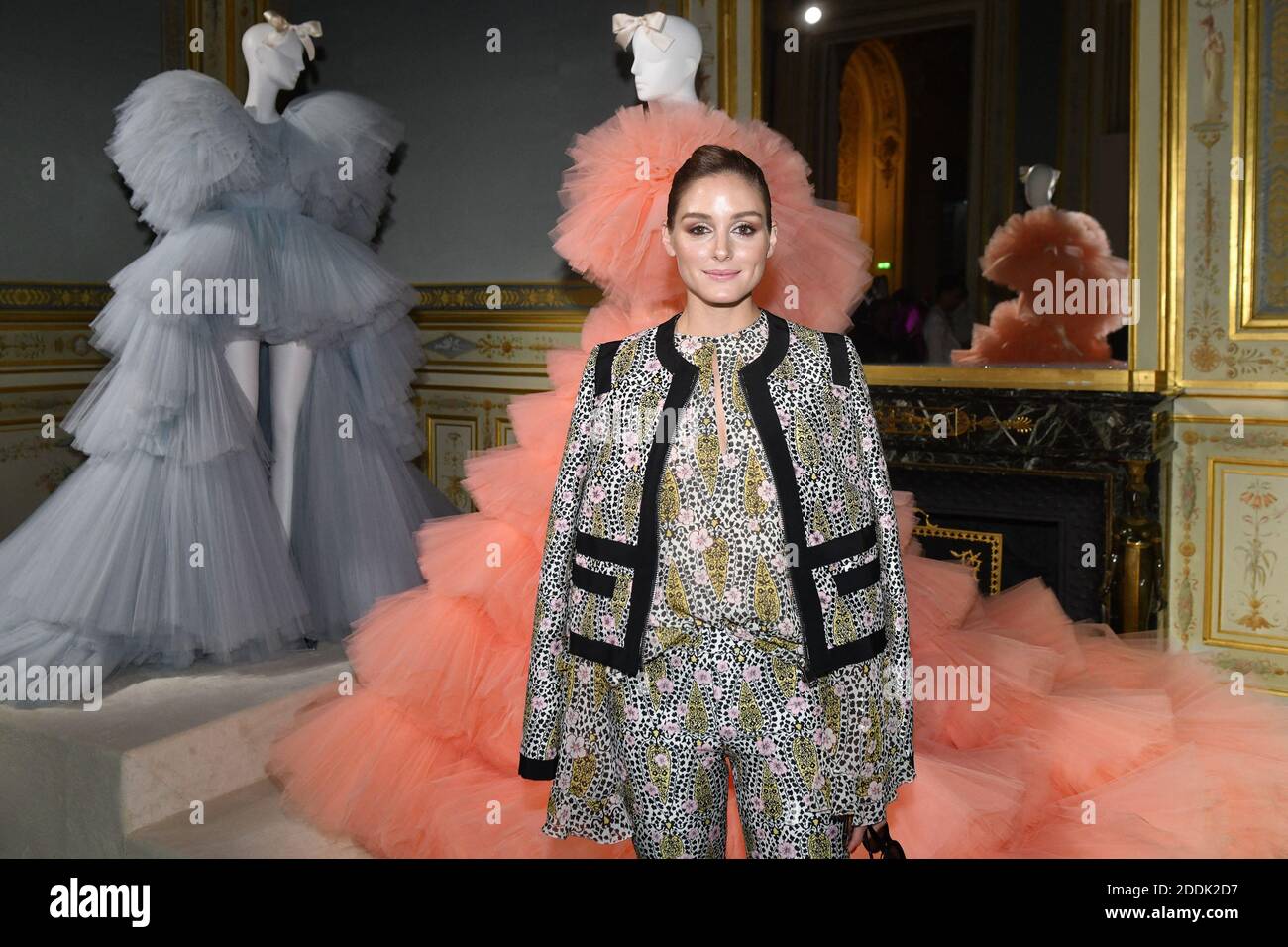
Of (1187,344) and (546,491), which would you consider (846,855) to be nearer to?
(546,491)

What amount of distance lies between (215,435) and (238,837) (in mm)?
1192

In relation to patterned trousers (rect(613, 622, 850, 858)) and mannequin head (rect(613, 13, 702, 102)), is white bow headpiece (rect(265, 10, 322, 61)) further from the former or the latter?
patterned trousers (rect(613, 622, 850, 858))

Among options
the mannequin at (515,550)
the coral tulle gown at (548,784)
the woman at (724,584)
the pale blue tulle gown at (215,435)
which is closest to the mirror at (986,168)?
the coral tulle gown at (548,784)

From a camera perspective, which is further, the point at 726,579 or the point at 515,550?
the point at 515,550

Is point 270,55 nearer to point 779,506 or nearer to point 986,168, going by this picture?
point 986,168

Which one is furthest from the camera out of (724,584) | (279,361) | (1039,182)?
(1039,182)

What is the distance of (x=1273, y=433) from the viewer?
3951mm

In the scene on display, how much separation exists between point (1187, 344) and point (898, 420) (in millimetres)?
1019

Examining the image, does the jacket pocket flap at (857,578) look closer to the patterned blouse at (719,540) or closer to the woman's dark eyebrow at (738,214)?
the patterned blouse at (719,540)

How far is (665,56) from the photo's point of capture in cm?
274

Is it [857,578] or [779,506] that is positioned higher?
[779,506]

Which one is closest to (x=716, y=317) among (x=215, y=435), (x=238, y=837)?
(x=238, y=837)

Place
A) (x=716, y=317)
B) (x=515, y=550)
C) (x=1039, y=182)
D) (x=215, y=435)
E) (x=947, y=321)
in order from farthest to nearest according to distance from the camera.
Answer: (x=947, y=321) → (x=1039, y=182) → (x=215, y=435) → (x=515, y=550) → (x=716, y=317)
